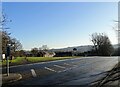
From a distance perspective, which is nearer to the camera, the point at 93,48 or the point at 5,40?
the point at 5,40

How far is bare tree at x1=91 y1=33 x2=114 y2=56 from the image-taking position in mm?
103688

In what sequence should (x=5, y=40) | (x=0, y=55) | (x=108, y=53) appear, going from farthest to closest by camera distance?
1. (x=108, y=53)
2. (x=0, y=55)
3. (x=5, y=40)

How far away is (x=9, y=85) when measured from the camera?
653 inches

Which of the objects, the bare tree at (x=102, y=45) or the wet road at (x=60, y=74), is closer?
the wet road at (x=60, y=74)

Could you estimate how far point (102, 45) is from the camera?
354ft

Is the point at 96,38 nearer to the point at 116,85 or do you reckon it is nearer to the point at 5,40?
the point at 5,40

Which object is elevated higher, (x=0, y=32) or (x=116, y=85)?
(x=0, y=32)

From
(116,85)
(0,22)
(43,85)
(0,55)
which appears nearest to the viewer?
(116,85)

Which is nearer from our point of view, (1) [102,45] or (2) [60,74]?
(2) [60,74]

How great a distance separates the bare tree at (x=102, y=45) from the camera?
340ft

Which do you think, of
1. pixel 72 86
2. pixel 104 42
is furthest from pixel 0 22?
pixel 104 42

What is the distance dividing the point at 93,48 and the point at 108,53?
10.7 m

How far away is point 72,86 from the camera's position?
15.4 meters

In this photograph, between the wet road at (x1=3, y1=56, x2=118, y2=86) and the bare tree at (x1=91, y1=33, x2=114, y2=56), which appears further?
the bare tree at (x1=91, y1=33, x2=114, y2=56)
